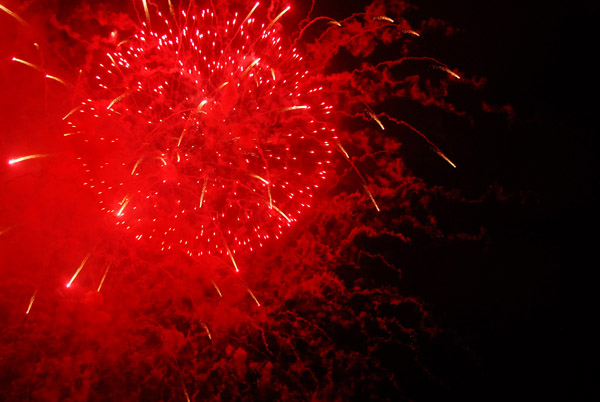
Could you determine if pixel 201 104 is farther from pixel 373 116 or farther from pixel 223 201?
pixel 373 116

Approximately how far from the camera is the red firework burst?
9.16 feet

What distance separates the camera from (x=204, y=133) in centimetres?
282

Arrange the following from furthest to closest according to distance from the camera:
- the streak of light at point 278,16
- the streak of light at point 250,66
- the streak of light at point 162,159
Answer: the streak of light at point 278,16
the streak of light at point 162,159
the streak of light at point 250,66

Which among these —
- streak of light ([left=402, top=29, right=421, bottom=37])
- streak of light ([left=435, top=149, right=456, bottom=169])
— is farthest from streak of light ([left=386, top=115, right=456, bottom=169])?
→ streak of light ([left=402, top=29, right=421, bottom=37])

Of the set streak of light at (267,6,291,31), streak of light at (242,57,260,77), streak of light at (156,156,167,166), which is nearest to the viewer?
streak of light at (242,57,260,77)

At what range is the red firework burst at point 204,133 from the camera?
2791 millimetres

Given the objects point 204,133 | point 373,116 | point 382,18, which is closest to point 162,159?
point 204,133

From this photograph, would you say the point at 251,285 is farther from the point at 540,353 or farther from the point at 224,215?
the point at 540,353

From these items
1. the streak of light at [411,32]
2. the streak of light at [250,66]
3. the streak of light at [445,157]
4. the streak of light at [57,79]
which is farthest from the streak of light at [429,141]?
the streak of light at [57,79]

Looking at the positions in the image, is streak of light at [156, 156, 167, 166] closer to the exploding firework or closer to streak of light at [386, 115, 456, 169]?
the exploding firework

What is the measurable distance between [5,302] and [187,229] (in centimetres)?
167

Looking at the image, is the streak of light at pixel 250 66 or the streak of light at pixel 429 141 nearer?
the streak of light at pixel 250 66

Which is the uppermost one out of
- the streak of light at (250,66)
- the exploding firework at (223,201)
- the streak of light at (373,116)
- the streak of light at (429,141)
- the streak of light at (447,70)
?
the streak of light at (447,70)

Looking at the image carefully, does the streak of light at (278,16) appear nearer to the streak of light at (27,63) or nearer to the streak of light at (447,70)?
the streak of light at (447,70)
